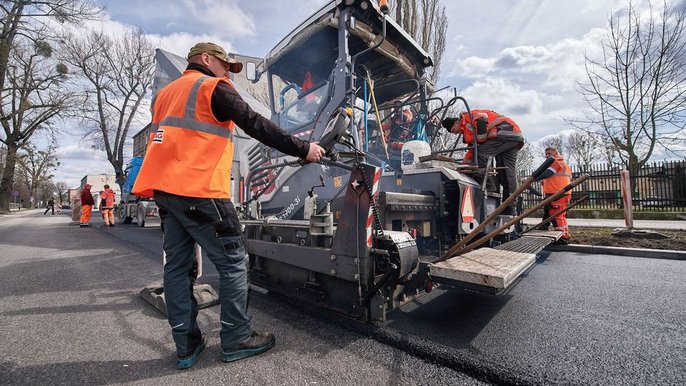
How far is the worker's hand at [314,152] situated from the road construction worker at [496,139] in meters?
2.79

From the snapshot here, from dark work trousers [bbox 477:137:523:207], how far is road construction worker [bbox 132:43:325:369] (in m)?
3.10

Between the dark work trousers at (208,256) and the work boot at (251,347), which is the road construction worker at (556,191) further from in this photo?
the dark work trousers at (208,256)

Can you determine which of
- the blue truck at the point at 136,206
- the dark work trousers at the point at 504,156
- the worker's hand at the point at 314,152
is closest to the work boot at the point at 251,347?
the worker's hand at the point at 314,152

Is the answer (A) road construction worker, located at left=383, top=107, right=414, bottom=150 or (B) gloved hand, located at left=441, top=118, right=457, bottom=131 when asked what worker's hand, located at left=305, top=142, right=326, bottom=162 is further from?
(A) road construction worker, located at left=383, top=107, right=414, bottom=150

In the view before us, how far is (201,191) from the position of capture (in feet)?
5.98

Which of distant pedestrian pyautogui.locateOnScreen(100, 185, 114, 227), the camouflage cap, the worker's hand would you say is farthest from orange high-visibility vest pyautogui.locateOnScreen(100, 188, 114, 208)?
the worker's hand

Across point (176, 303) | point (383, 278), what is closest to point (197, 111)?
point (176, 303)

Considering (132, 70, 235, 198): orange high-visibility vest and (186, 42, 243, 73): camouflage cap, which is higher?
(186, 42, 243, 73): camouflage cap

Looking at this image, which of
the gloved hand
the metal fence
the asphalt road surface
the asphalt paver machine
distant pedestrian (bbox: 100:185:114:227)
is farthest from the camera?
distant pedestrian (bbox: 100:185:114:227)

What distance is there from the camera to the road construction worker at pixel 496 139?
167 inches

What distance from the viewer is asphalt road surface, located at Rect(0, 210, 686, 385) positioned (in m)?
1.72

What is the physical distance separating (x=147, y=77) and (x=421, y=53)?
2424 cm

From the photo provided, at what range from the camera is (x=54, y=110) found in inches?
887

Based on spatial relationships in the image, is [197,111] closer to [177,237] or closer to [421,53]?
[177,237]
